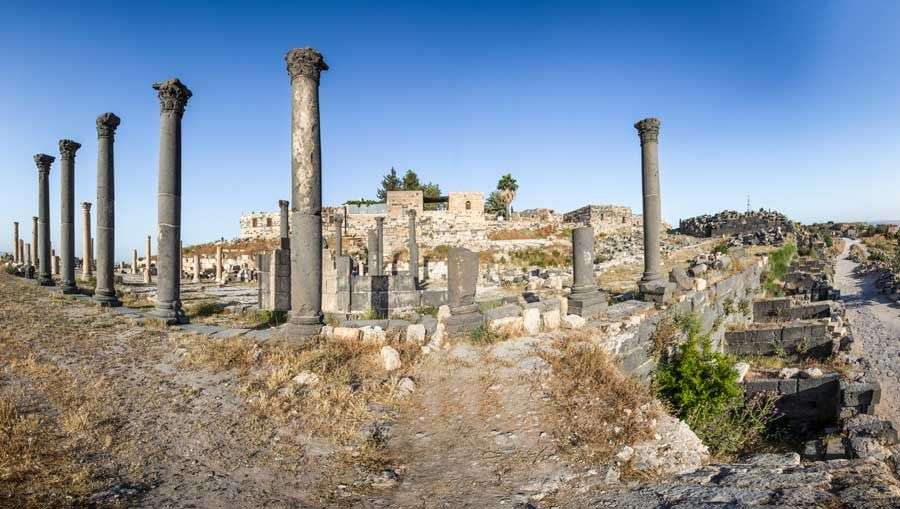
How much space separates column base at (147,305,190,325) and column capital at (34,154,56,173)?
12.2 m

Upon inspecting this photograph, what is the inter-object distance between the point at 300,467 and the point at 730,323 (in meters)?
13.5

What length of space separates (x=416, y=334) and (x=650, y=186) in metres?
8.30

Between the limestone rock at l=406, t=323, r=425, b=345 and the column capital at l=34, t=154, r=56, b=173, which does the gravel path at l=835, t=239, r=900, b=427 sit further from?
the column capital at l=34, t=154, r=56, b=173

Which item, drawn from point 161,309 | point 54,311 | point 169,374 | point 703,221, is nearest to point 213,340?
point 169,374

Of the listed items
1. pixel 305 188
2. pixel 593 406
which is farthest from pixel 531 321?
pixel 305 188

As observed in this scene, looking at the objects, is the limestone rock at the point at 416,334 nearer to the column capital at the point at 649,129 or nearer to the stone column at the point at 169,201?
the stone column at the point at 169,201

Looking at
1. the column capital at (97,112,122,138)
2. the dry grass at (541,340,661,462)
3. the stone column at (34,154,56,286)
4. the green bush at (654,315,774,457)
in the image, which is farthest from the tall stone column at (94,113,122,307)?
the green bush at (654,315,774,457)

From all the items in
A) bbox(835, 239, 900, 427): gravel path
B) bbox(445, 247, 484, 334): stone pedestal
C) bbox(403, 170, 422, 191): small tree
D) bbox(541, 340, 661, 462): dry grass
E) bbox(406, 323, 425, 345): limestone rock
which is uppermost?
bbox(403, 170, 422, 191): small tree

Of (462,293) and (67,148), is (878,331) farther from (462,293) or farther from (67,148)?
(67,148)

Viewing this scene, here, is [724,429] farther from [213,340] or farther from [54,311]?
[54,311]

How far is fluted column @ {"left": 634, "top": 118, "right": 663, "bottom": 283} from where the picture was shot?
1318 centimetres

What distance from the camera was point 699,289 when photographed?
12484mm

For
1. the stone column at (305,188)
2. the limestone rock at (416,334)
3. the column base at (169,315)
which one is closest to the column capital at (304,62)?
the stone column at (305,188)

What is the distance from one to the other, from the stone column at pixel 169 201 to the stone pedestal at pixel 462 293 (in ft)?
20.1
